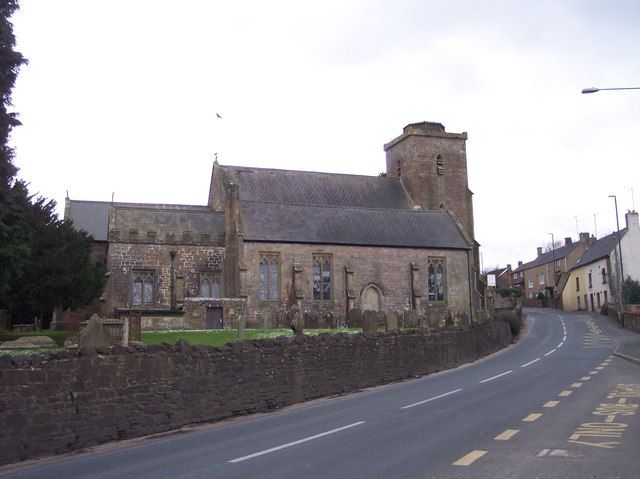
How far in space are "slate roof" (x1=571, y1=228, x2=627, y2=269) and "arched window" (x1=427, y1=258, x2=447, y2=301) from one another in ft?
82.1

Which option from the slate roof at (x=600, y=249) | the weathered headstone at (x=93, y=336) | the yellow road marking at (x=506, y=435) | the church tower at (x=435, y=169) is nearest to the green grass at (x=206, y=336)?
the weathered headstone at (x=93, y=336)

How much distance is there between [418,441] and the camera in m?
10.4

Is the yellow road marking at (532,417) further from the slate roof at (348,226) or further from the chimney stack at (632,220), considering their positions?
the chimney stack at (632,220)

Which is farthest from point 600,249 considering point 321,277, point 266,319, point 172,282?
point 172,282

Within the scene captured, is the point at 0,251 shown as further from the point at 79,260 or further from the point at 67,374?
the point at 79,260

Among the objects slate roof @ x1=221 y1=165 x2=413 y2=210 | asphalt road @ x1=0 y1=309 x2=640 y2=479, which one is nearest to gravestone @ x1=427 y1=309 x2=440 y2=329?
asphalt road @ x1=0 y1=309 x2=640 y2=479

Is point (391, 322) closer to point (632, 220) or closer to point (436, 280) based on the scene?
point (436, 280)

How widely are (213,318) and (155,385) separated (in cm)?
2393

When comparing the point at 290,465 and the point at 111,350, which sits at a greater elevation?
the point at 111,350

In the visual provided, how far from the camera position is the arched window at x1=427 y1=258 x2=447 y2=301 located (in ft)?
162

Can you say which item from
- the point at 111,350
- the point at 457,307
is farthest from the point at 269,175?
the point at 111,350

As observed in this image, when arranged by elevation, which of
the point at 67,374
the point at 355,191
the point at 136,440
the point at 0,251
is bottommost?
the point at 136,440

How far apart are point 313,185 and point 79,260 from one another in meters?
25.1

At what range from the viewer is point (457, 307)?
4994cm
